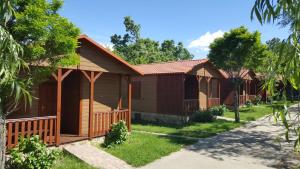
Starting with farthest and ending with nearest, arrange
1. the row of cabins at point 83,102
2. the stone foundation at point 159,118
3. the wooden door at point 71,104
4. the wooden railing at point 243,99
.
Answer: the wooden railing at point 243,99 → the stone foundation at point 159,118 → the wooden door at point 71,104 → the row of cabins at point 83,102

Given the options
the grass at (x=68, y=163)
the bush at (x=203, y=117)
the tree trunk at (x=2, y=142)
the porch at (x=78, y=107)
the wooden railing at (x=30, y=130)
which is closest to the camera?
the tree trunk at (x=2, y=142)

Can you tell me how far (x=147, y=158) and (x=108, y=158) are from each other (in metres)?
1.35

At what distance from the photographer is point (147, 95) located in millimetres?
20641

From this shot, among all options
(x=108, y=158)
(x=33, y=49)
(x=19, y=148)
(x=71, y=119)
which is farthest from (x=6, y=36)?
(x=71, y=119)

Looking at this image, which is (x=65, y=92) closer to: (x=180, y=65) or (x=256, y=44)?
(x=180, y=65)

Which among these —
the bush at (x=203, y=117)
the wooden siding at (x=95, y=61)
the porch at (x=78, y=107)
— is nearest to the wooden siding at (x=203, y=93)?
the bush at (x=203, y=117)

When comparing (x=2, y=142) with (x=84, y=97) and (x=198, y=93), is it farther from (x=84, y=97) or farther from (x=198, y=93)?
(x=198, y=93)

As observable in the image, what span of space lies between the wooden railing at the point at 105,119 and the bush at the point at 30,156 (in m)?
3.20

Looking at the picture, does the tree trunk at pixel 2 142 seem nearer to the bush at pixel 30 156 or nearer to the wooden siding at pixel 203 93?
the bush at pixel 30 156

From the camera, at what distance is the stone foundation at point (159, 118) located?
18.5m

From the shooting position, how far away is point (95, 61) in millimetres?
11305

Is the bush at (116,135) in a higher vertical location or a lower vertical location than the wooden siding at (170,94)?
lower

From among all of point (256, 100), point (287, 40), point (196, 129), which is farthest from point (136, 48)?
point (287, 40)

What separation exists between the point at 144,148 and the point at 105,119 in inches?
85.3
